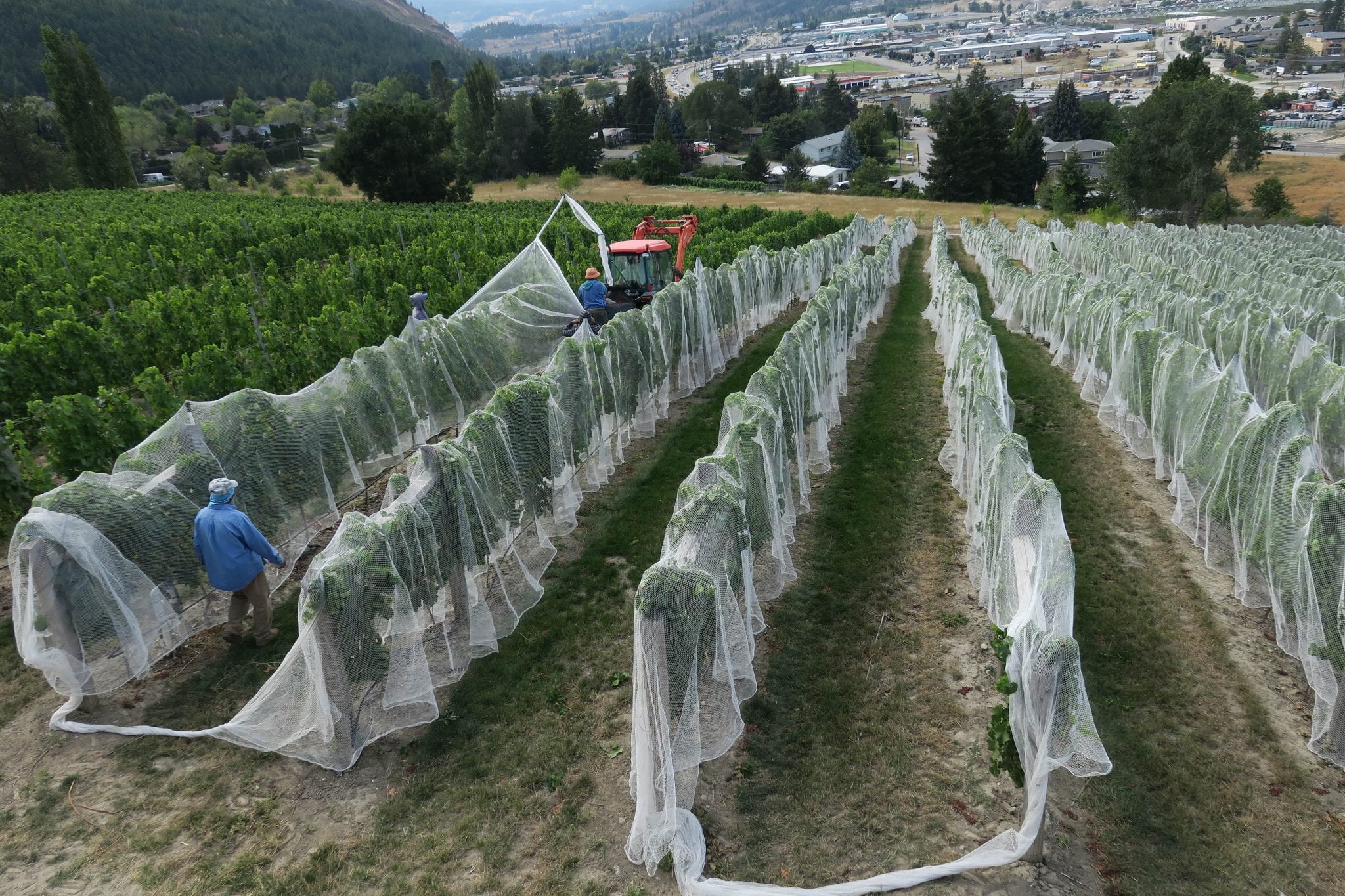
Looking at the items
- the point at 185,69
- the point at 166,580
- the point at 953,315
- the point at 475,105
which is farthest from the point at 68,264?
the point at 185,69

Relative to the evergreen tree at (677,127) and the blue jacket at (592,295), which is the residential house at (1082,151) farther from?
the blue jacket at (592,295)

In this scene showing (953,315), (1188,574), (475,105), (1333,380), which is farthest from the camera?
(475,105)

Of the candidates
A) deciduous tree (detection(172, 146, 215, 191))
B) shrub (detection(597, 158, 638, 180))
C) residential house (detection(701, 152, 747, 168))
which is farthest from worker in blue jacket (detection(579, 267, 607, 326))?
residential house (detection(701, 152, 747, 168))

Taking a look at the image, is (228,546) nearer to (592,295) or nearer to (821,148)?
(592,295)

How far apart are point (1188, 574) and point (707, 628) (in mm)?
5686

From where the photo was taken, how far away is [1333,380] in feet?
29.7

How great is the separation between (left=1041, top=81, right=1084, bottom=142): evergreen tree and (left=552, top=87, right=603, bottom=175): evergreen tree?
5819cm

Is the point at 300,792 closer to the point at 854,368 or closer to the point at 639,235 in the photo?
the point at 854,368

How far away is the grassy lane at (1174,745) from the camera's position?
4691 millimetres

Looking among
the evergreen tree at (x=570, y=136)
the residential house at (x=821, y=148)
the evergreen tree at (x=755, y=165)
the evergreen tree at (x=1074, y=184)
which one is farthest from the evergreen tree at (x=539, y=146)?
the evergreen tree at (x=1074, y=184)

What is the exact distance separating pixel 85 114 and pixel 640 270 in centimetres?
5502

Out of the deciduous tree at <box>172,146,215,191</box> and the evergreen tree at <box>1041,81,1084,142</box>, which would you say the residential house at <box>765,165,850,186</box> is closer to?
the evergreen tree at <box>1041,81,1084,142</box>

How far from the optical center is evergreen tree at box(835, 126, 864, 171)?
87125mm

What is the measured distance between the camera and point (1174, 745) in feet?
18.4
